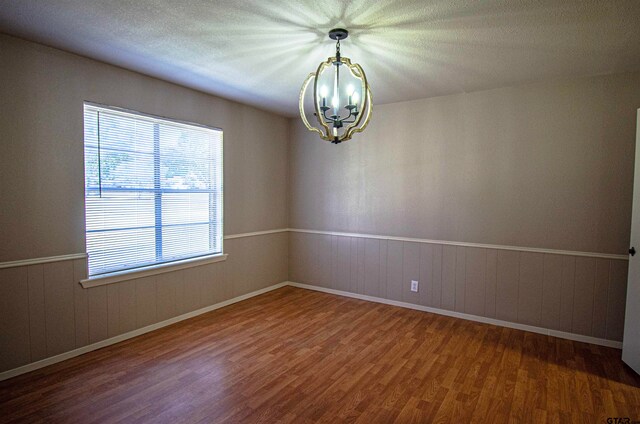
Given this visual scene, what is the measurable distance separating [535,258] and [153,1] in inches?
152

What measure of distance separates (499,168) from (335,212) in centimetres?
210

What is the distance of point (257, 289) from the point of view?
4.80 meters

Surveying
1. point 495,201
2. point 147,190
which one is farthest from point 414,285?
point 147,190

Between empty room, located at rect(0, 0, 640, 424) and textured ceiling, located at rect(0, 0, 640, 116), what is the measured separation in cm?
2

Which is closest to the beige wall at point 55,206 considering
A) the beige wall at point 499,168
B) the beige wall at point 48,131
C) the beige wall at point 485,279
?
the beige wall at point 48,131

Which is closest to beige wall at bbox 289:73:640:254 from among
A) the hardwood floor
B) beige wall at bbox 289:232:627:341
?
beige wall at bbox 289:232:627:341

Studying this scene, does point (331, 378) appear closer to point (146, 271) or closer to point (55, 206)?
point (146, 271)

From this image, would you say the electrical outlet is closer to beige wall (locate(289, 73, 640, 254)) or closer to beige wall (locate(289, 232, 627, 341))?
beige wall (locate(289, 232, 627, 341))

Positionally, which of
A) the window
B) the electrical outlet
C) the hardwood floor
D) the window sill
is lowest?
the hardwood floor

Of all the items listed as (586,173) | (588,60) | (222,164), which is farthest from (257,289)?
(588,60)

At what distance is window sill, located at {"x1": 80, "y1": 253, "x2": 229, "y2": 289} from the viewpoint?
305cm

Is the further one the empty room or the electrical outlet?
the electrical outlet

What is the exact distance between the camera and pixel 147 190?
11.4 ft

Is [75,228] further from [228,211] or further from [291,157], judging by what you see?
[291,157]
